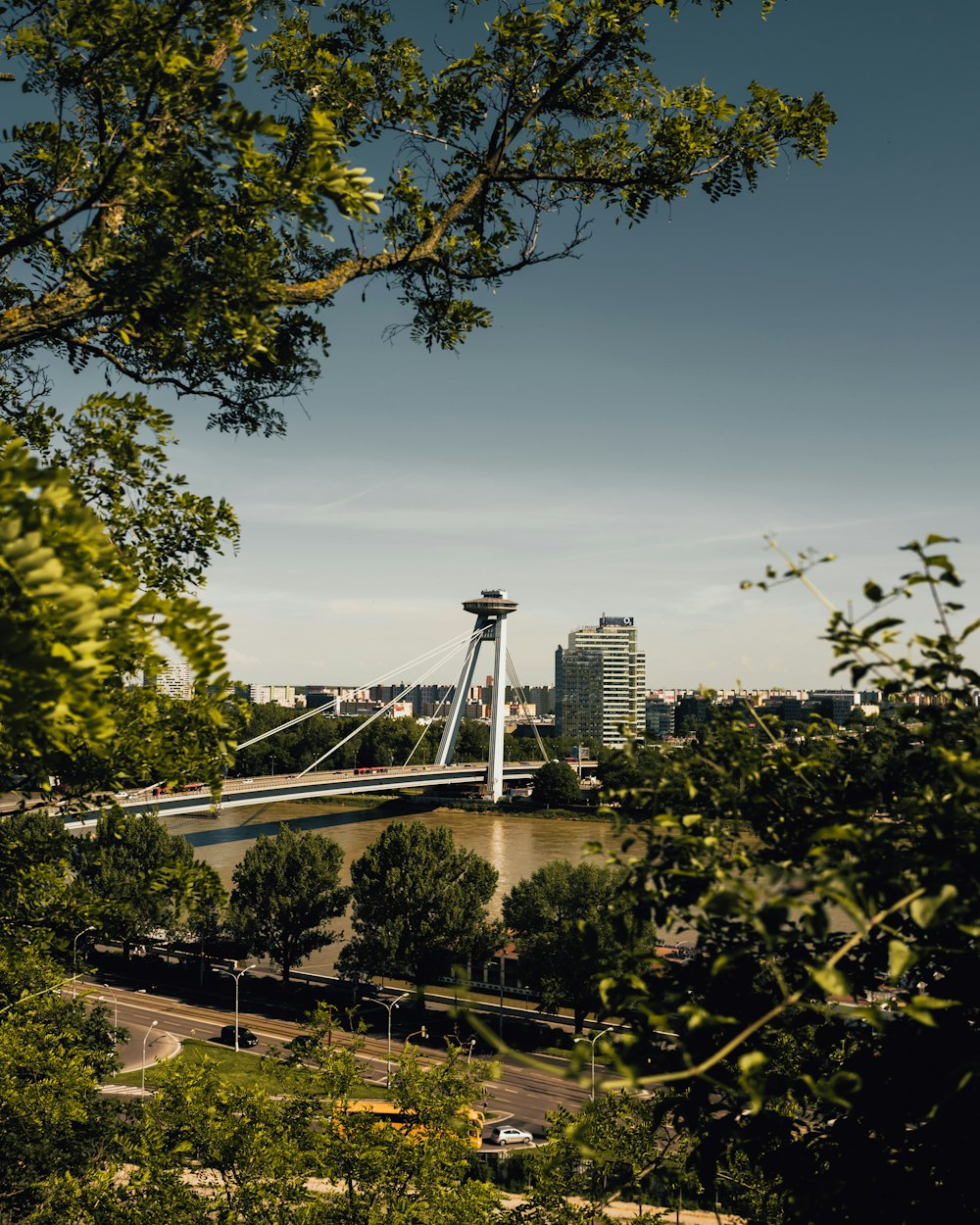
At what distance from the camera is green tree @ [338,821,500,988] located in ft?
97.4

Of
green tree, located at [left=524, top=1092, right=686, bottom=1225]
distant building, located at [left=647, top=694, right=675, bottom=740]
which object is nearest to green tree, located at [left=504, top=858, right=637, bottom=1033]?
green tree, located at [left=524, top=1092, right=686, bottom=1225]

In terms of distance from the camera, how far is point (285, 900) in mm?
31328

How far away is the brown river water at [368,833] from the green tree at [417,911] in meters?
5.91

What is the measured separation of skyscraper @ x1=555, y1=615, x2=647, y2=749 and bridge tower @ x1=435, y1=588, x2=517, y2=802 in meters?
66.1

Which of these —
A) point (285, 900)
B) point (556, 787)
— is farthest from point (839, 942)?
point (556, 787)

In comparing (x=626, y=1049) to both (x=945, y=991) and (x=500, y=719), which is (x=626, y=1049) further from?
(x=500, y=719)

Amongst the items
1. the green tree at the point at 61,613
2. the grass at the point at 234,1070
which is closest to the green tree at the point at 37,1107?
the grass at the point at 234,1070

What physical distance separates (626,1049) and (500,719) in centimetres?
6765

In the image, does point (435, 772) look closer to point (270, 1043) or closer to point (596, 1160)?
point (270, 1043)

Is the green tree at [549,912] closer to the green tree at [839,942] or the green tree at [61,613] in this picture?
the green tree at [839,942]

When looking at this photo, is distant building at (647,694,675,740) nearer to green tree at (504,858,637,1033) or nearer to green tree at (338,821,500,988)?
green tree at (338,821,500,988)

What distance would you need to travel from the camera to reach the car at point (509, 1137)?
2060 cm

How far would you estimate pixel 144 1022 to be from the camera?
28.4 metres

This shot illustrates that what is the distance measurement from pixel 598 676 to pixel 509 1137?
12610 cm
